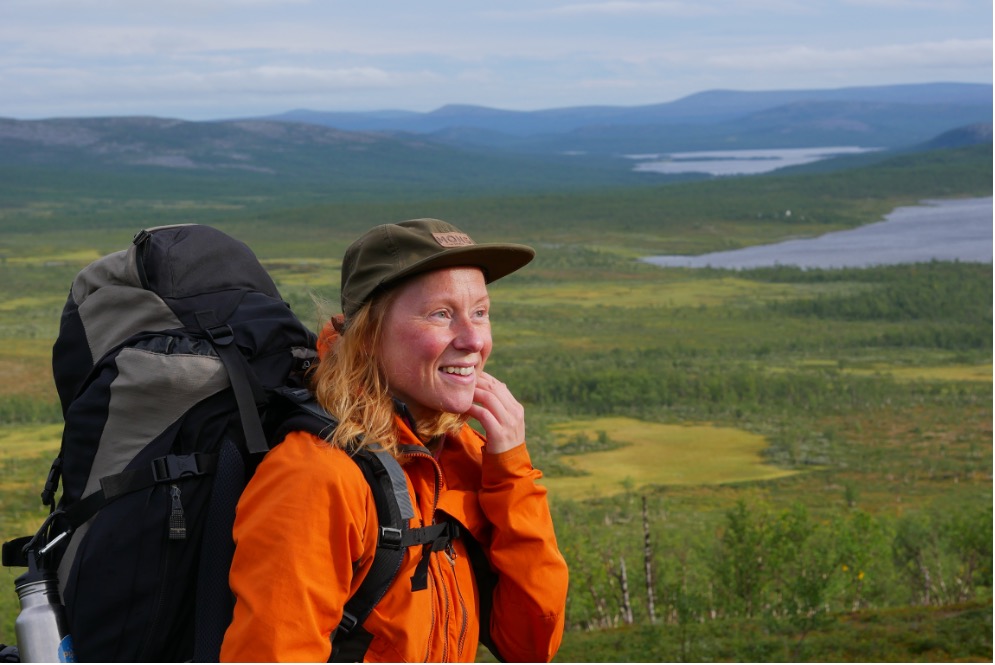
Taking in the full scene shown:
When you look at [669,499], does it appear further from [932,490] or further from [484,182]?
[484,182]

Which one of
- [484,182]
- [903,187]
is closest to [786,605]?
[903,187]

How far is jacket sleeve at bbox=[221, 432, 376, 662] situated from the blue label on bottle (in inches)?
12.7

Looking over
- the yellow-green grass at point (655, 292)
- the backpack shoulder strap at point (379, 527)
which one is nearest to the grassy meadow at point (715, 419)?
the yellow-green grass at point (655, 292)

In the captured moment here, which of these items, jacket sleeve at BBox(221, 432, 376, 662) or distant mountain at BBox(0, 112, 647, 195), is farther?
distant mountain at BBox(0, 112, 647, 195)

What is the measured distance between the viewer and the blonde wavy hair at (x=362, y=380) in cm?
223

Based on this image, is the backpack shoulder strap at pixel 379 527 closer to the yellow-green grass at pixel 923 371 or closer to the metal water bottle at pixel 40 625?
the metal water bottle at pixel 40 625

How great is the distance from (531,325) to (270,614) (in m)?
53.4

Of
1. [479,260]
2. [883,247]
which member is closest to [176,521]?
[479,260]

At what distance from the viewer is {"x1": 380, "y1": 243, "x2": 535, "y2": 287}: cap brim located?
90.2 inches

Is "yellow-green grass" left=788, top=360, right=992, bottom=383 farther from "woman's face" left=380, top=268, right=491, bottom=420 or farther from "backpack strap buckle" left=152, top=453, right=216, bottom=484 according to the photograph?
"backpack strap buckle" left=152, top=453, right=216, bottom=484

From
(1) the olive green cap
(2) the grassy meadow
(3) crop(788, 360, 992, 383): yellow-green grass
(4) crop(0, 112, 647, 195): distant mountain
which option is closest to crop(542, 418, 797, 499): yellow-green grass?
(2) the grassy meadow

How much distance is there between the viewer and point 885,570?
1531 centimetres

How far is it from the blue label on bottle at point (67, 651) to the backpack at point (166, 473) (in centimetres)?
3

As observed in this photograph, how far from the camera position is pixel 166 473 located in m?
2.13
